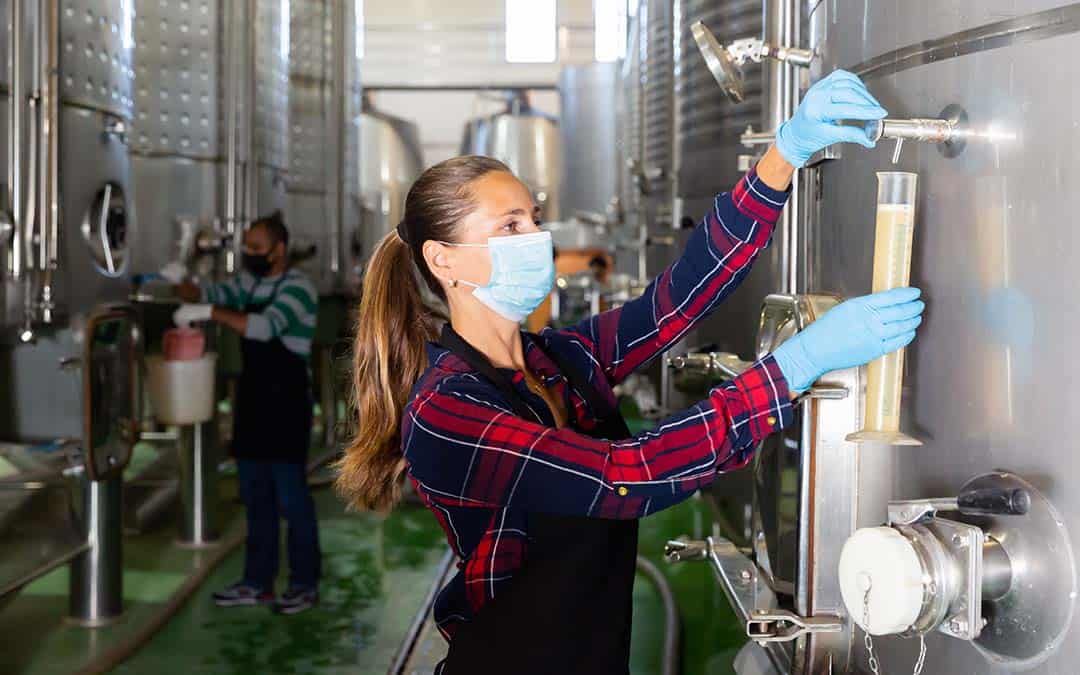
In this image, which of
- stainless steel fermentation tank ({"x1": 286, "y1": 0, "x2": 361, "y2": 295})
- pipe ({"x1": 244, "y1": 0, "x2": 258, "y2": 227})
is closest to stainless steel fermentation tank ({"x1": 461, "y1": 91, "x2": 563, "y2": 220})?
stainless steel fermentation tank ({"x1": 286, "y1": 0, "x2": 361, "y2": 295})

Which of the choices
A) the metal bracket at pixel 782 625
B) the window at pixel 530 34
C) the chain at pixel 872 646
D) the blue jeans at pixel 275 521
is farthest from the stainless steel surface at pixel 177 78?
the window at pixel 530 34

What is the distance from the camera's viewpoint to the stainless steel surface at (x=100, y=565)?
3588mm

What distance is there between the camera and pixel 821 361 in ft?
3.96

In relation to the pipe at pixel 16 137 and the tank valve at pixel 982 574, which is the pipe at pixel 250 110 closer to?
the pipe at pixel 16 137

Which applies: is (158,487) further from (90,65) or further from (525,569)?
(525,569)

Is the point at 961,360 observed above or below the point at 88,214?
below

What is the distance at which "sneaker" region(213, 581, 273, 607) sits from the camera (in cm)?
397

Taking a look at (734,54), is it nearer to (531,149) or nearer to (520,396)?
(520,396)

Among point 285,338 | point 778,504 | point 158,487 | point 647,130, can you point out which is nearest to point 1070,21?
point 778,504

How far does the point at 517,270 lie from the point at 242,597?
8.99 ft

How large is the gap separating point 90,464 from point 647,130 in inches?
104

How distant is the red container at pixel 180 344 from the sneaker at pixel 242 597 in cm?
88

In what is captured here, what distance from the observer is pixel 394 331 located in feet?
5.57

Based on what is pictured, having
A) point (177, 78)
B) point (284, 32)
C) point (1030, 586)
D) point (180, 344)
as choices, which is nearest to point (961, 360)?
point (1030, 586)
